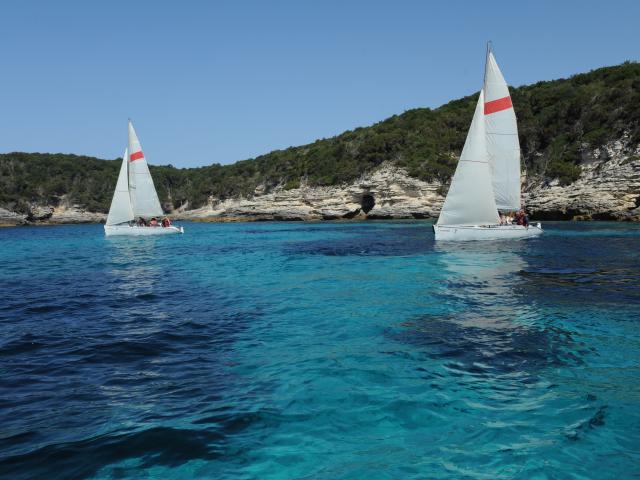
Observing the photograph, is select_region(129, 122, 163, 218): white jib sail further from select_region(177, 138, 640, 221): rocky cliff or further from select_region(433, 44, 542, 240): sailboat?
select_region(177, 138, 640, 221): rocky cliff

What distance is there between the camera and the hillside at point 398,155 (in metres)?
54.9

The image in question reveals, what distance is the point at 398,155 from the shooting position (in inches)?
2820

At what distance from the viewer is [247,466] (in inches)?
180

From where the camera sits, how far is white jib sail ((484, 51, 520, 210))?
28484 mm

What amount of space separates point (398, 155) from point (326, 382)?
67762 mm

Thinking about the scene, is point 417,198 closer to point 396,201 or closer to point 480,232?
point 396,201

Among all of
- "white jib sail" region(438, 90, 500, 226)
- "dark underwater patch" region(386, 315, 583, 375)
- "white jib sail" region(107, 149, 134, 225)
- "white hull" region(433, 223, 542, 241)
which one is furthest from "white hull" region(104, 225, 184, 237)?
"dark underwater patch" region(386, 315, 583, 375)

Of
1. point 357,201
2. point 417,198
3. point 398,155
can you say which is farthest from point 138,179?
point 398,155

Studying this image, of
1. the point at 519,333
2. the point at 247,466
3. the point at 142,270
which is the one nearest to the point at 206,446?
the point at 247,466

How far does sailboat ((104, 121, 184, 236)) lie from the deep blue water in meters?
30.2

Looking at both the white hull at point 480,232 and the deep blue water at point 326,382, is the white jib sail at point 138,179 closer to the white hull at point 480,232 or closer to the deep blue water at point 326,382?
the white hull at point 480,232

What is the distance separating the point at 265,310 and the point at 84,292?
6.92 m

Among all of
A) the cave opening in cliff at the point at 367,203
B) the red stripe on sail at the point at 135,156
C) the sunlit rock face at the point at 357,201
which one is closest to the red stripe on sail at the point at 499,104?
the red stripe on sail at the point at 135,156

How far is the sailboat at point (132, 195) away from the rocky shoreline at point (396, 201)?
34.0m
